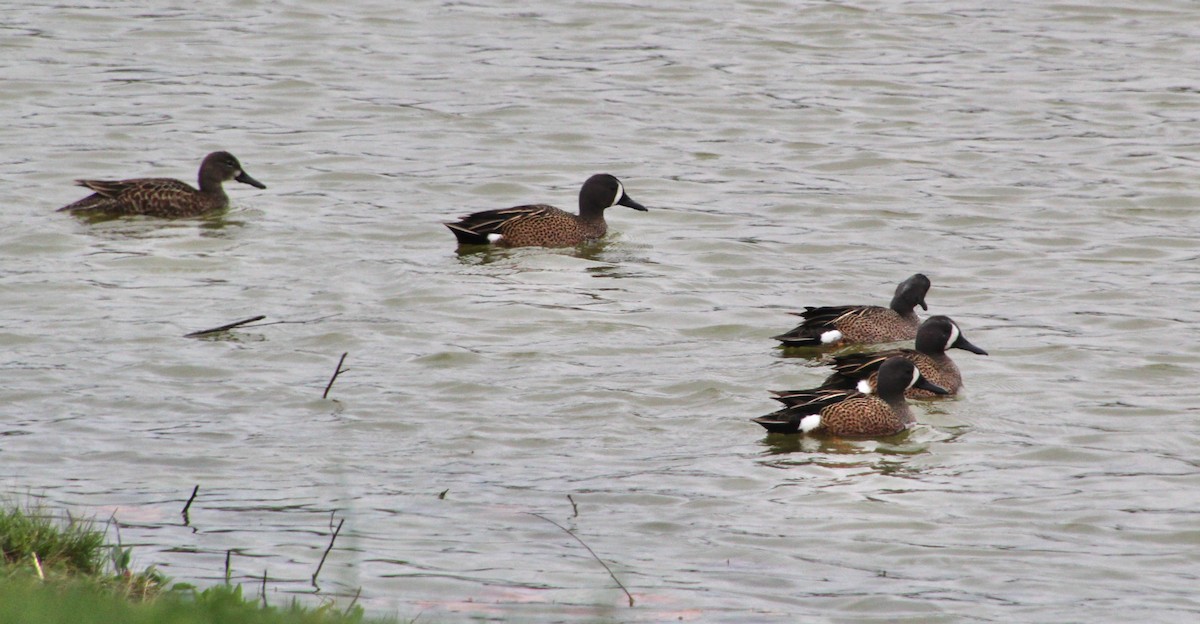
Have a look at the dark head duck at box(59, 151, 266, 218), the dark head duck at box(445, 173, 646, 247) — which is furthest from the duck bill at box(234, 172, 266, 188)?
the dark head duck at box(445, 173, 646, 247)

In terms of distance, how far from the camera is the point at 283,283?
41.4 ft

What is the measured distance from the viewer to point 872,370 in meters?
10.8

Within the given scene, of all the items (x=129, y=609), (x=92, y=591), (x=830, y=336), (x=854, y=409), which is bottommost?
(x=830, y=336)

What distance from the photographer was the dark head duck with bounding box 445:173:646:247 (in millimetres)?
13938

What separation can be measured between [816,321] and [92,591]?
6.93 meters

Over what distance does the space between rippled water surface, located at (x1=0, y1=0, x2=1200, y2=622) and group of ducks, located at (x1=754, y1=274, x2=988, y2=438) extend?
0.17 m

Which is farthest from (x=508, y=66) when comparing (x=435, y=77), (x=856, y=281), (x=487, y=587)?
(x=487, y=587)

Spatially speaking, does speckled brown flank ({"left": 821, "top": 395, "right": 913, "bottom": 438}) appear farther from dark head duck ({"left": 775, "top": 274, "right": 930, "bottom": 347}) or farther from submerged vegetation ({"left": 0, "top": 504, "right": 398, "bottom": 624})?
submerged vegetation ({"left": 0, "top": 504, "right": 398, "bottom": 624})

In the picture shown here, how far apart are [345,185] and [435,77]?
13.2 ft

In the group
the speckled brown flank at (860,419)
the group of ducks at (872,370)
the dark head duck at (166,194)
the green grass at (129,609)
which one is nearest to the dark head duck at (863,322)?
the group of ducks at (872,370)

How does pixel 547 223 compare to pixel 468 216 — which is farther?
pixel 547 223

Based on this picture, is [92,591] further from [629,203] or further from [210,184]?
[210,184]

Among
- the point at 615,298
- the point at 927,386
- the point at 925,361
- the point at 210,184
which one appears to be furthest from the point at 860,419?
the point at 210,184

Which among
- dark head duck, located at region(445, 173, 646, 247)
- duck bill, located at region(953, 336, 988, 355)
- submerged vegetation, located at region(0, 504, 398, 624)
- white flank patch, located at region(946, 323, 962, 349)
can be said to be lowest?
dark head duck, located at region(445, 173, 646, 247)
